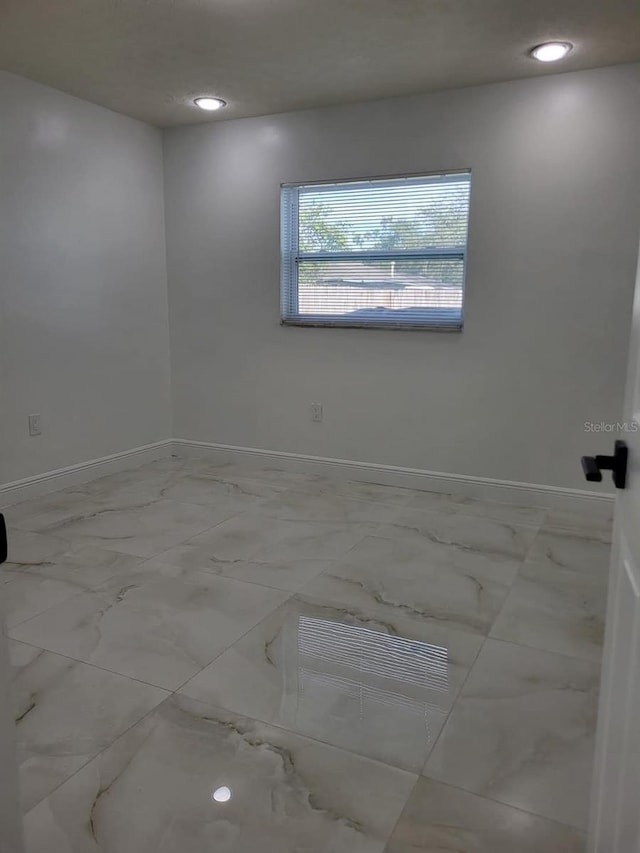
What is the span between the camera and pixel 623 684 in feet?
3.12

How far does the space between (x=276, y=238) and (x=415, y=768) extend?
342cm

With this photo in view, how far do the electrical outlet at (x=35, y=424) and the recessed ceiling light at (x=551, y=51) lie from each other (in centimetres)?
331

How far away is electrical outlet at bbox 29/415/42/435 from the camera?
3721 millimetres

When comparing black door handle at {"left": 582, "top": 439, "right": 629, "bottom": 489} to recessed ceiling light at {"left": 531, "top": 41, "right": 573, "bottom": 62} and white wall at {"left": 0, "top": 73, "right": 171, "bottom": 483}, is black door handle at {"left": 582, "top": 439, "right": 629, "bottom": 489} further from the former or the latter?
white wall at {"left": 0, "top": 73, "right": 171, "bottom": 483}

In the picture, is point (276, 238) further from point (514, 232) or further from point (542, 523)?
point (542, 523)

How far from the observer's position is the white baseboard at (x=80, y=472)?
144 inches

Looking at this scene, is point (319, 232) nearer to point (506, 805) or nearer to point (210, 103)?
point (210, 103)

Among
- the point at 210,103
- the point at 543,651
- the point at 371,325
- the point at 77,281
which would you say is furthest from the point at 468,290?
the point at 77,281

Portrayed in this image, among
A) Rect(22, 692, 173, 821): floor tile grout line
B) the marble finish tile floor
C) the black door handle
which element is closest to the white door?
the black door handle

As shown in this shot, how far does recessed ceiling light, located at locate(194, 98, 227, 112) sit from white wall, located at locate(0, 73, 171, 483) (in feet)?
2.03

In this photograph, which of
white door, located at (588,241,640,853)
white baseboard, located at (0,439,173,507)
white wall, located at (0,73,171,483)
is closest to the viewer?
white door, located at (588,241,640,853)

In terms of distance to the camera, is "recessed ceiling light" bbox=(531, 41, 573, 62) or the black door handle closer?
the black door handle

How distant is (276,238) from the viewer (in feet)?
13.9

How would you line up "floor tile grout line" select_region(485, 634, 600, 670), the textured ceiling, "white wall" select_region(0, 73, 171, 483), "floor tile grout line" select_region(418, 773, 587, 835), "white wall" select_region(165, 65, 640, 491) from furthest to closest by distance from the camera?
"white wall" select_region(0, 73, 171, 483) < "white wall" select_region(165, 65, 640, 491) < the textured ceiling < "floor tile grout line" select_region(485, 634, 600, 670) < "floor tile grout line" select_region(418, 773, 587, 835)
